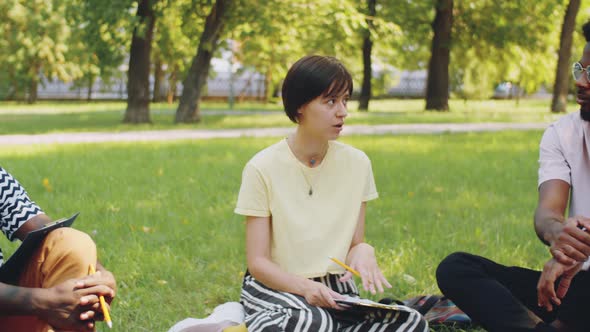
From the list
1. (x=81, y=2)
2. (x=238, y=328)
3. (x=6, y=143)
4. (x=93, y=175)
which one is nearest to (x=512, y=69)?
(x=81, y=2)

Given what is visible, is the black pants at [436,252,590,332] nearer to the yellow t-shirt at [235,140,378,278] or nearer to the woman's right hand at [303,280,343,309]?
the yellow t-shirt at [235,140,378,278]

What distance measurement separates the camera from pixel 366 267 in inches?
124

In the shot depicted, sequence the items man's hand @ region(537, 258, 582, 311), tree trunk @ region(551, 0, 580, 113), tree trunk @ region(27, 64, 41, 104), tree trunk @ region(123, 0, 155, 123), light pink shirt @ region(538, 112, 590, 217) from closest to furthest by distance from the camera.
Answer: man's hand @ region(537, 258, 582, 311) < light pink shirt @ region(538, 112, 590, 217) < tree trunk @ region(123, 0, 155, 123) < tree trunk @ region(551, 0, 580, 113) < tree trunk @ region(27, 64, 41, 104)

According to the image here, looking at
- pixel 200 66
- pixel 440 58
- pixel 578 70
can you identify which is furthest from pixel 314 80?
pixel 440 58

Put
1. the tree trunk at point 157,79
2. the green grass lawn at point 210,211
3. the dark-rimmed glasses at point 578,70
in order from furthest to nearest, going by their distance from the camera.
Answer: the tree trunk at point 157,79 < the green grass lawn at point 210,211 < the dark-rimmed glasses at point 578,70

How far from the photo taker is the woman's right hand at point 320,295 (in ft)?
9.77

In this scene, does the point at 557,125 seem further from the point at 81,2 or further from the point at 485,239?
the point at 81,2

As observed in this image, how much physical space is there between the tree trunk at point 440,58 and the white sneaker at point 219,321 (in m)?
20.8

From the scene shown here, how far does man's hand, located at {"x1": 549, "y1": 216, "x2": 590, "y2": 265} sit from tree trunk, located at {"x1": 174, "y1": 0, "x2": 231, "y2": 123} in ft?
50.0

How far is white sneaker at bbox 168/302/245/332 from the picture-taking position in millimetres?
3320

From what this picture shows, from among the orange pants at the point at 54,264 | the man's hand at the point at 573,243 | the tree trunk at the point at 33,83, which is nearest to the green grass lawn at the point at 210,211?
the orange pants at the point at 54,264

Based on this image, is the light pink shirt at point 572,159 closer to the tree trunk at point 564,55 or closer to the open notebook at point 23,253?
the open notebook at point 23,253

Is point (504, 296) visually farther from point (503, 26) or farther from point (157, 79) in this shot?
point (157, 79)

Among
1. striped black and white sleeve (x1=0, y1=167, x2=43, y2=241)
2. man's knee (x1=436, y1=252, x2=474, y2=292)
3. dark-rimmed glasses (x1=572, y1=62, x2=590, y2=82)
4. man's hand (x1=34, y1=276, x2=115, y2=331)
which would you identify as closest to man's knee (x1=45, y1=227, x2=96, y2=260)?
man's hand (x1=34, y1=276, x2=115, y2=331)
